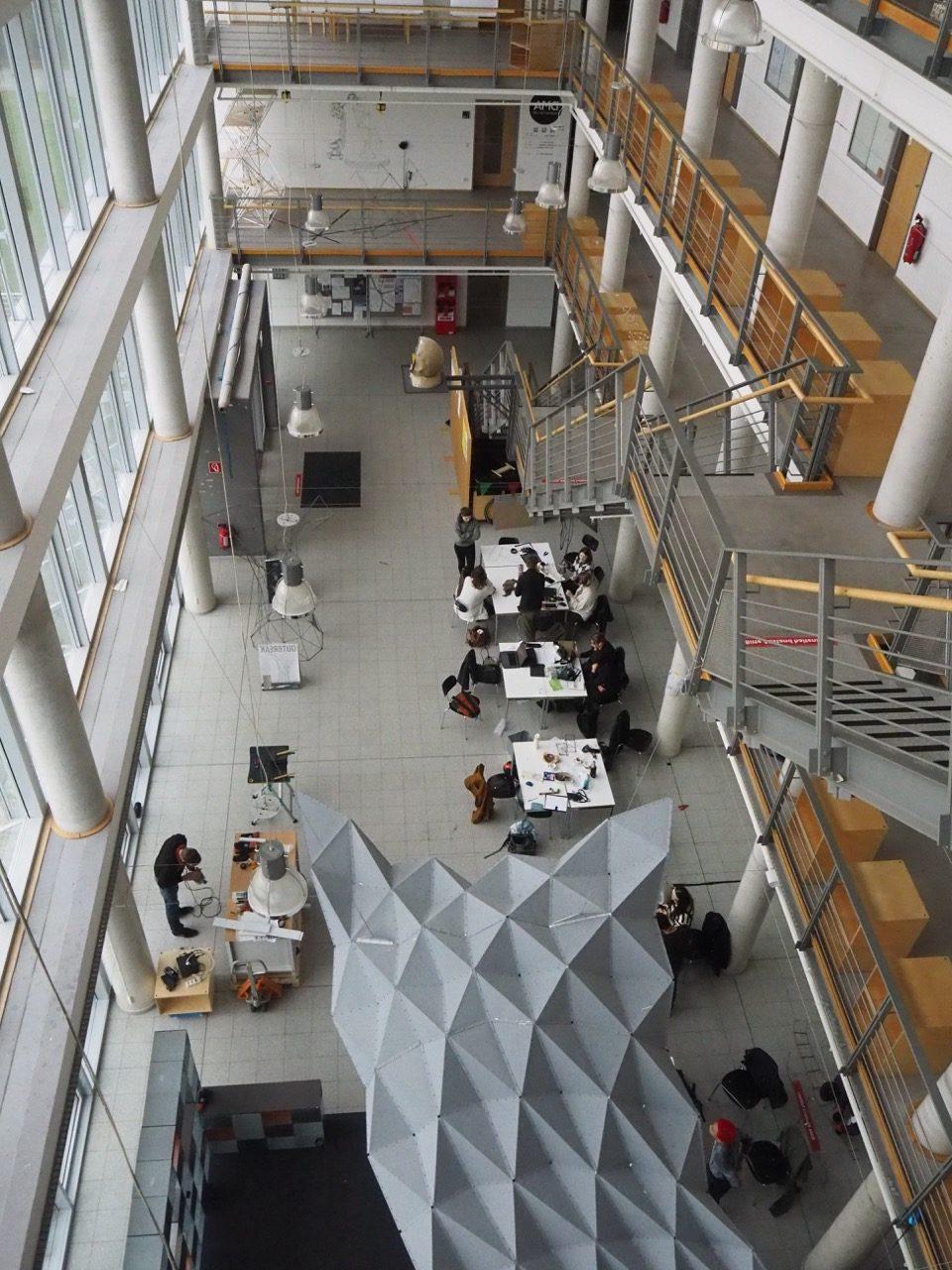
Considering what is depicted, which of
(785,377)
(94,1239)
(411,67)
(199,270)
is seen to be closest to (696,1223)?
(94,1239)

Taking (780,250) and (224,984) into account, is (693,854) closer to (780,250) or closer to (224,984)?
(224,984)

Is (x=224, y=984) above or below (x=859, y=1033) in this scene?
below

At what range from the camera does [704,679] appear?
490cm

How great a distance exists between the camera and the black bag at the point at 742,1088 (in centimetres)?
683

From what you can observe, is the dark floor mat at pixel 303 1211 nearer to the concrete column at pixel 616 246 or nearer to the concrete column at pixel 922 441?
the concrete column at pixel 922 441

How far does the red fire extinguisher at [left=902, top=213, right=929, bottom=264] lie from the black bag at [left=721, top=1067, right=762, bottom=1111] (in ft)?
20.8

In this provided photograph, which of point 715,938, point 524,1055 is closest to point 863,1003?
point 524,1055

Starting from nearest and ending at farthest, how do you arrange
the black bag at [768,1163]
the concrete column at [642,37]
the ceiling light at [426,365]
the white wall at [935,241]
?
the black bag at [768,1163], the white wall at [935,241], the ceiling light at [426,365], the concrete column at [642,37]

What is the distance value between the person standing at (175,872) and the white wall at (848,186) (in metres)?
7.72

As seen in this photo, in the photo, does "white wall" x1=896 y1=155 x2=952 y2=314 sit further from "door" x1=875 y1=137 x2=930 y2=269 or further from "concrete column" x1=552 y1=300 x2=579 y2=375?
"concrete column" x1=552 y1=300 x2=579 y2=375

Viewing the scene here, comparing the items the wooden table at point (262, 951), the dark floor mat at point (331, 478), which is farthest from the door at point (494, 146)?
the wooden table at point (262, 951)

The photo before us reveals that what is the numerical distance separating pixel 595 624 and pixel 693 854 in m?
2.73

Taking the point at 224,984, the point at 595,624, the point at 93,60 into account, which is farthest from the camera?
the point at 595,624

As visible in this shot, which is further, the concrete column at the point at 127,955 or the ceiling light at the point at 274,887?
the concrete column at the point at 127,955
